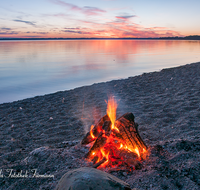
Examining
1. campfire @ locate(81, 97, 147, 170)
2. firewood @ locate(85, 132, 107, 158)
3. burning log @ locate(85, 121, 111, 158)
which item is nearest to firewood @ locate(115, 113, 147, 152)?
campfire @ locate(81, 97, 147, 170)

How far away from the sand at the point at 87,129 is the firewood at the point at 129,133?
1.15 ft

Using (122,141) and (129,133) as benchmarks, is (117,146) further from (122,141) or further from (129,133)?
(129,133)

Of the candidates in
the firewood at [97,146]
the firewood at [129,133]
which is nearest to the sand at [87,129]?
the firewood at [97,146]

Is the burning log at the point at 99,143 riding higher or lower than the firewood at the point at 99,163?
higher

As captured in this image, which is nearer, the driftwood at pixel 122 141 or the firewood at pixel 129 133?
the driftwood at pixel 122 141

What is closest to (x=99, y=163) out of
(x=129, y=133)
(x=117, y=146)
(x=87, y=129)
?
(x=117, y=146)

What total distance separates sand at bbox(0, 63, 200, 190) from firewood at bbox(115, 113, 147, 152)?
35 centimetres

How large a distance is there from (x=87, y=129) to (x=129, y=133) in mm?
2401

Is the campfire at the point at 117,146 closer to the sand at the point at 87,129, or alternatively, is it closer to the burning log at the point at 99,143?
the burning log at the point at 99,143

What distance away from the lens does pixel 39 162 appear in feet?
11.6

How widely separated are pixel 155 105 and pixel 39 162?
5287mm

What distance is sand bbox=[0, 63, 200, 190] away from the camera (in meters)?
3.01

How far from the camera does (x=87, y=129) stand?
5.67 meters

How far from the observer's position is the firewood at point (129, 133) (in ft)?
11.6
